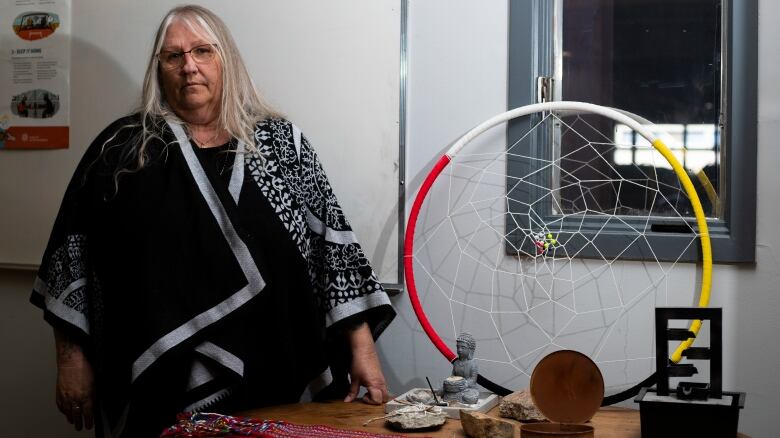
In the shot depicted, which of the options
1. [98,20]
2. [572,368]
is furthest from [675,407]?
[98,20]

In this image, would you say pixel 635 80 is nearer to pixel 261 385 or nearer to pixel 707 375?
pixel 707 375

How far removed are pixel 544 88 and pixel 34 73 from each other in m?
1.60

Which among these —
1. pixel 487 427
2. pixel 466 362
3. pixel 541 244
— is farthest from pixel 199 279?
pixel 541 244

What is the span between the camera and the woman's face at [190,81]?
217 cm

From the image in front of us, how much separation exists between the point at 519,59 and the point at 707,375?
0.90 meters

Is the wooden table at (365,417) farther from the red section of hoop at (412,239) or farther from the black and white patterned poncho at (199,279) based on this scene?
the red section of hoop at (412,239)

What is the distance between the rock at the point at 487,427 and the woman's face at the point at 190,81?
1.01m

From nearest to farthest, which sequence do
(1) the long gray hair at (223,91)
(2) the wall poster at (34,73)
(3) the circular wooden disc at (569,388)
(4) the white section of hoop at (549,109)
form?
(3) the circular wooden disc at (569,388) < (4) the white section of hoop at (549,109) < (1) the long gray hair at (223,91) < (2) the wall poster at (34,73)

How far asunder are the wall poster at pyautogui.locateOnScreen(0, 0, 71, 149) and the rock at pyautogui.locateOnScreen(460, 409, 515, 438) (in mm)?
1691

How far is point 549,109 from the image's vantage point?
2129 mm

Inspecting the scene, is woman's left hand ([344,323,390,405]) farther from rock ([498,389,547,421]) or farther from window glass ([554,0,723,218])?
window glass ([554,0,723,218])

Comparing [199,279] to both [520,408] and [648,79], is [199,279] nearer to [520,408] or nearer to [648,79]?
[520,408]

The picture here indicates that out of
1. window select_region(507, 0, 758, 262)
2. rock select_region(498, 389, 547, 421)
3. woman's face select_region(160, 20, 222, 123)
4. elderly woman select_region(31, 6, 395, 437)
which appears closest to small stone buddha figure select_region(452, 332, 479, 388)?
rock select_region(498, 389, 547, 421)

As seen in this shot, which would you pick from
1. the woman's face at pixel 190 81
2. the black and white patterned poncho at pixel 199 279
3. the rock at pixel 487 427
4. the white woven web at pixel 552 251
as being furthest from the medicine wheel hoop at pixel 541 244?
the woman's face at pixel 190 81
